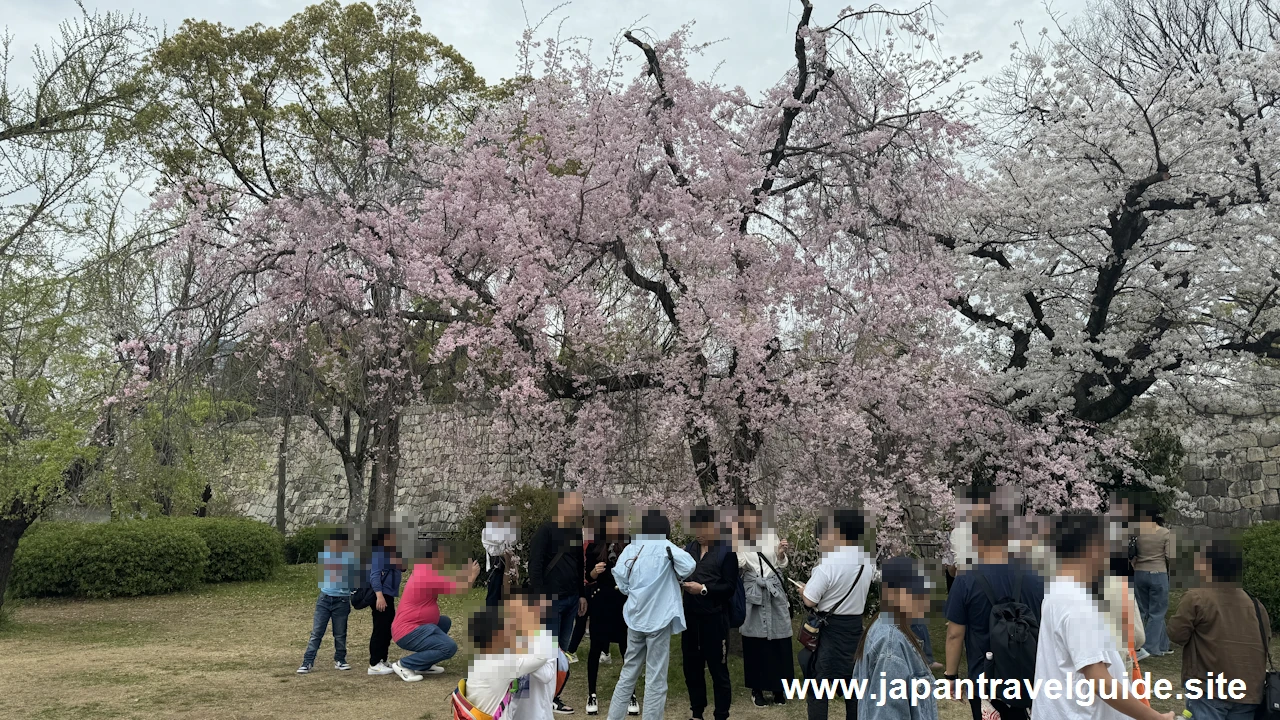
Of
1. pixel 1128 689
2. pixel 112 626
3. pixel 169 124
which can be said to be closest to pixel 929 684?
pixel 1128 689

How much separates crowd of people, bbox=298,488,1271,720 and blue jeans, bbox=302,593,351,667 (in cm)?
2

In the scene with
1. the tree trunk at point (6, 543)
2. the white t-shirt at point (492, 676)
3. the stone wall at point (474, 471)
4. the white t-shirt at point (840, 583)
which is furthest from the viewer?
the tree trunk at point (6, 543)

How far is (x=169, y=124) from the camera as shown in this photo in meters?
15.5

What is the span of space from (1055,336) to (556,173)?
5.37 meters

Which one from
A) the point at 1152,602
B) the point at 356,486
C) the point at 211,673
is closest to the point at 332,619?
the point at 211,673

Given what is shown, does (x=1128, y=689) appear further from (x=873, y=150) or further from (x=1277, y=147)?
(x=1277, y=147)

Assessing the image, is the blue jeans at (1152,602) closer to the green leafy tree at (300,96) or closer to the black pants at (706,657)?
the black pants at (706,657)

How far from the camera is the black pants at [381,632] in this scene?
21.9 feet

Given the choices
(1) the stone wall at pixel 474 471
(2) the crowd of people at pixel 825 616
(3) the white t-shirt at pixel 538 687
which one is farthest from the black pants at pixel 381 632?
(3) the white t-shirt at pixel 538 687

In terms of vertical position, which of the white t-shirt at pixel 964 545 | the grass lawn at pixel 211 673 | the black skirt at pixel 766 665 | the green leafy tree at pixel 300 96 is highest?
the green leafy tree at pixel 300 96

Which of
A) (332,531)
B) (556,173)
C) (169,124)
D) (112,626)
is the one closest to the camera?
(332,531)

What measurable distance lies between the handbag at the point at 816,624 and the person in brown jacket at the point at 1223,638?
140 cm

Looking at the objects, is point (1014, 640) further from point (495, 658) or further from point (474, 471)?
point (474, 471)

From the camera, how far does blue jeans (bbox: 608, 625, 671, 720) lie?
4852mm
